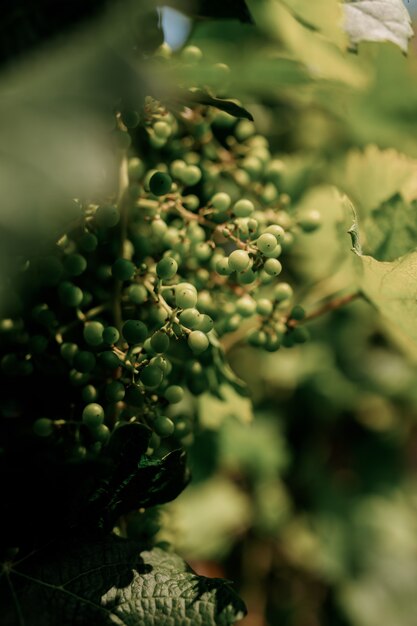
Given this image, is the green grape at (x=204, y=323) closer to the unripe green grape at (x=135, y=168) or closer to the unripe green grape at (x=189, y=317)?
the unripe green grape at (x=189, y=317)

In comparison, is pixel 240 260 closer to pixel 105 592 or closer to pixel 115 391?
pixel 115 391

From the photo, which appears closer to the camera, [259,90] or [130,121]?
[130,121]

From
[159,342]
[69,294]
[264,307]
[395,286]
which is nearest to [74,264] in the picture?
[69,294]

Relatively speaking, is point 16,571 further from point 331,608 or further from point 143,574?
point 331,608

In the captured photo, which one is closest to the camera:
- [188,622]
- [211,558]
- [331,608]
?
[188,622]

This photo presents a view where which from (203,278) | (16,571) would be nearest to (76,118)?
(203,278)

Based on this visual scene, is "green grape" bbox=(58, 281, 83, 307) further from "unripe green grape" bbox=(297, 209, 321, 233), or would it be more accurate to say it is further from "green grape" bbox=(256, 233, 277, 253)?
"unripe green grape" bbox=(297, 209, 321, 233)

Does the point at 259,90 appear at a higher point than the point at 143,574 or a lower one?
higher
